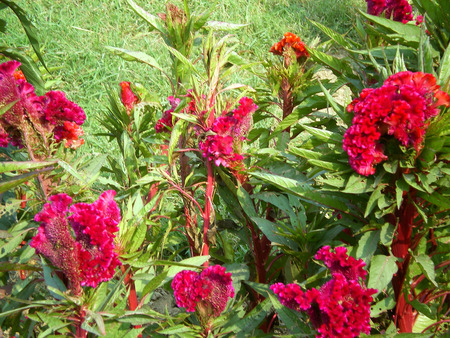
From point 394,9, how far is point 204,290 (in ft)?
4.65

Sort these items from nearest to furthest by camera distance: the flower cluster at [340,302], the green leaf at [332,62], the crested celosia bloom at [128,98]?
the flower cluster at [340,302] → the green leaf at [332,62] → the crested celosia bloom at [128,98]

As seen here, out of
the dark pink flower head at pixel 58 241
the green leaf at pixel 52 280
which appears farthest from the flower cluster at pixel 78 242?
the green leaf at pixel 52 280

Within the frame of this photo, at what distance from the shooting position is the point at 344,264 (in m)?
1.43

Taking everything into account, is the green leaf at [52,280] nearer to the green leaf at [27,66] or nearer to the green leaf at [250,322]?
the green leaf at [250,322]

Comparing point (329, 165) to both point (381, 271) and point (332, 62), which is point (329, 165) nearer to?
point (381, 271)

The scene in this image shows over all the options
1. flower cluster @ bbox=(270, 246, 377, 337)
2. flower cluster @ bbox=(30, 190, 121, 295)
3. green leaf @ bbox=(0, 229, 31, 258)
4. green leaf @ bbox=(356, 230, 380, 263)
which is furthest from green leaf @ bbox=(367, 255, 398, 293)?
green leaf @ bbox=(0, 229, 31, 258)

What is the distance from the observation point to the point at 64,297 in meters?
1.46

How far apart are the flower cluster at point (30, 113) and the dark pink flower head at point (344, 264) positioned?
96 centimetres

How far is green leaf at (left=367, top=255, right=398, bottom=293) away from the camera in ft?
5.09

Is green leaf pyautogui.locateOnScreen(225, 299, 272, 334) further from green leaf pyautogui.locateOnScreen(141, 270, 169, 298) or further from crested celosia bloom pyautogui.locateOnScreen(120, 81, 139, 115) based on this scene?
crested celosia bloom pyautogui.locateOnScreen(120, 81, 139, 115)

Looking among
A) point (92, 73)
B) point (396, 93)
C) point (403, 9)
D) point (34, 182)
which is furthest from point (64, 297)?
point (92, 73)

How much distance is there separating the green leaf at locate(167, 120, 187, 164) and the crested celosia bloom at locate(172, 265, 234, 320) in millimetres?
471

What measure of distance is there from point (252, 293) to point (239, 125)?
70 centimetres

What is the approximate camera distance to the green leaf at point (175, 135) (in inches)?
73.9
